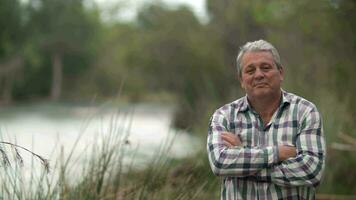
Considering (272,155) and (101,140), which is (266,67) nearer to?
(272,155)

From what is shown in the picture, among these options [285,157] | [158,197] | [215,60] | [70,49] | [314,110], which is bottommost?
[158,197]

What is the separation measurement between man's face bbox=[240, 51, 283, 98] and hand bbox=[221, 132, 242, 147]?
17 cm

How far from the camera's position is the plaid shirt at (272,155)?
7.22ft

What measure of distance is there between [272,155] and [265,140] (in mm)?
84

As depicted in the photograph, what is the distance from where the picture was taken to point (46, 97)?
4781 cm

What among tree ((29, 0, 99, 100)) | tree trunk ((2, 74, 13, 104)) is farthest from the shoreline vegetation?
tree trunk ((2, 74, 13, 104))

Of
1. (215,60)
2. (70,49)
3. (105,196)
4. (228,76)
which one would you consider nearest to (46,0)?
(70,49)

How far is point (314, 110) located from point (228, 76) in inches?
582

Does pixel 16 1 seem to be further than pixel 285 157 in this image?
Yes

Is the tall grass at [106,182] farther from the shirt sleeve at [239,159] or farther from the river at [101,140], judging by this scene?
the shirt sleeve at [239,159]

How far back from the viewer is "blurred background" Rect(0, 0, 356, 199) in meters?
7.49

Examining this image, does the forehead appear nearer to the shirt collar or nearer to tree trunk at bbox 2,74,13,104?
the shirt collar

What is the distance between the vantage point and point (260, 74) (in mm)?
2252

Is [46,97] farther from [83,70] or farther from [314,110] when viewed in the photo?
[314,110]
